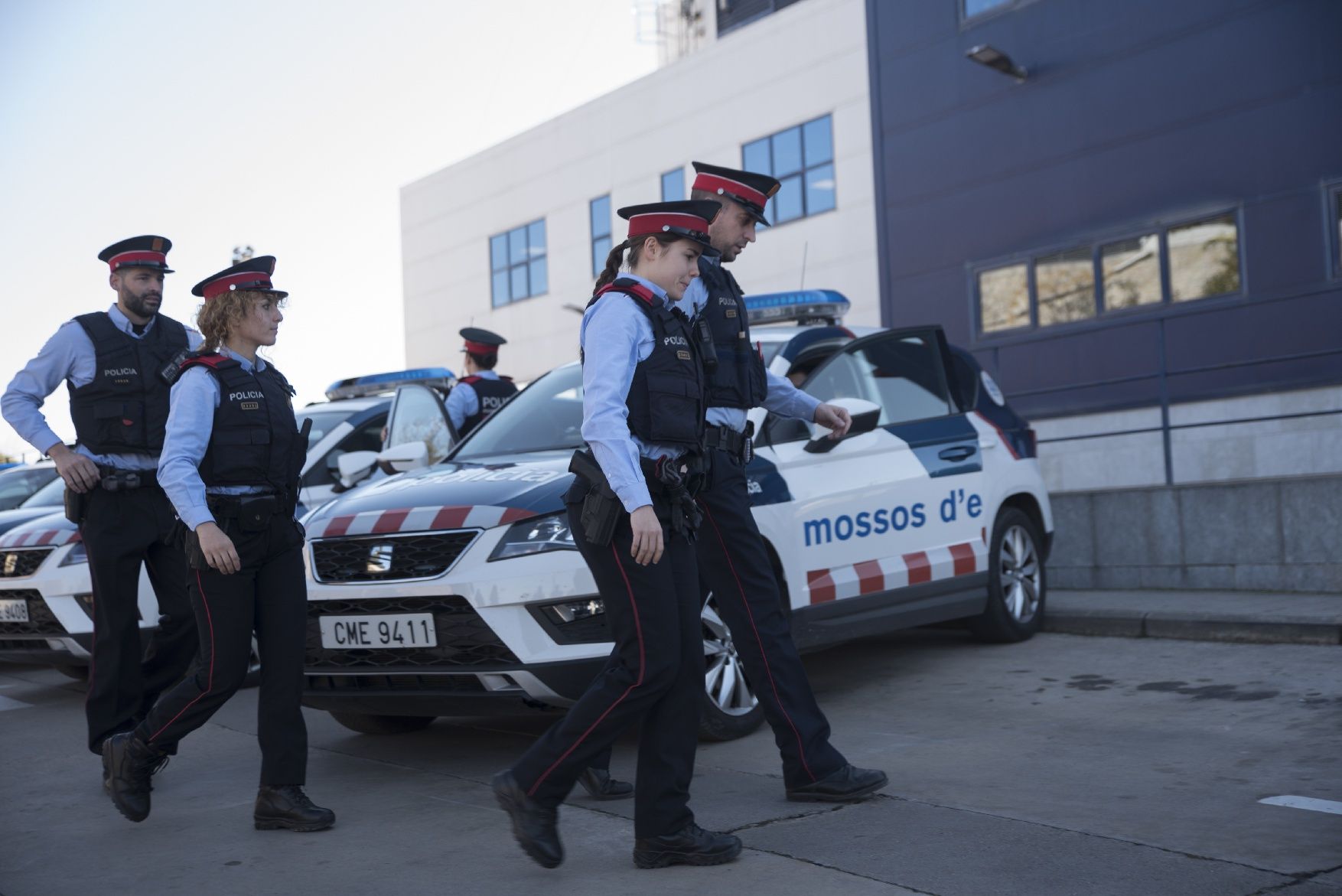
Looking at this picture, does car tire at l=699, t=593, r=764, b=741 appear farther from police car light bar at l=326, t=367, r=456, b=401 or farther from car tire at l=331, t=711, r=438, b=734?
police car light bar at l=326, t=367, r=456, b=401

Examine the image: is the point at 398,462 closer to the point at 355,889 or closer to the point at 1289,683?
the point at 355,889

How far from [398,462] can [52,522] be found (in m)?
2.47

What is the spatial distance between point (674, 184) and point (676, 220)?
2097cm

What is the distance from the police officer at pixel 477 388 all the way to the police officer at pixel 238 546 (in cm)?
297

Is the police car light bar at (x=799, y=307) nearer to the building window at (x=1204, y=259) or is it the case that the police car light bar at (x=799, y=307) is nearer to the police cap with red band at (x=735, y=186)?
the police cap with red band at (x=735, y=186)

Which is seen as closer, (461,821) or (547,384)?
(461,821)

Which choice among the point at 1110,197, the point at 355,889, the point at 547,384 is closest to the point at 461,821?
the point at 355,889

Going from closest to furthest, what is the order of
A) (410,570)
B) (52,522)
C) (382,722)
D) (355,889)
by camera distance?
1. (355,889)
2. (410,570)
3. (382,722)
4. (52,522)

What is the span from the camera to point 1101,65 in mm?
16406

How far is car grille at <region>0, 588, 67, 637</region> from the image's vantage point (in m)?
7.46

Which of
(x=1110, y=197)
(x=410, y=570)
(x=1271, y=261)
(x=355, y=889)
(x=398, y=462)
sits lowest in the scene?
(x=355, y=889)

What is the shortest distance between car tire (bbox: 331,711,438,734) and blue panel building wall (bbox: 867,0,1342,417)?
859cm

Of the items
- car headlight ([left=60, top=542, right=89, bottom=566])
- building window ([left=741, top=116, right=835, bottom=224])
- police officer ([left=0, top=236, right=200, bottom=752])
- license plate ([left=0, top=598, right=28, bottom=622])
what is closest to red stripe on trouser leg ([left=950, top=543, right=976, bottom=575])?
police officer ([left=0, top=236, right=200, bottom=752])

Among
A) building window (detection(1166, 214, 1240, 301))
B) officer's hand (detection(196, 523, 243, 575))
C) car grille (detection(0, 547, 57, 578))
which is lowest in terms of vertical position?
car grille (detection(0, 547, 57, 578))
